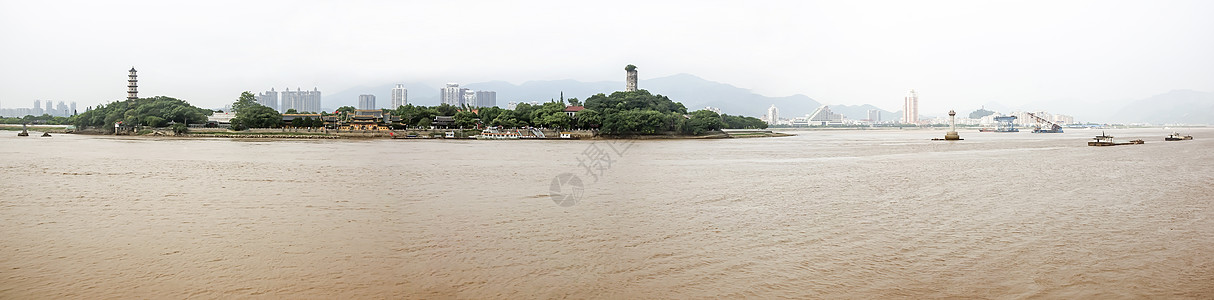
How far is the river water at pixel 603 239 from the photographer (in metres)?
5.32

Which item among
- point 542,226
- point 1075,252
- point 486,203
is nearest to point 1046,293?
point 1075,252

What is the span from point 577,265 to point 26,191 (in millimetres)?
11934

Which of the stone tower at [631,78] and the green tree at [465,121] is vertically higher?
the stone tower at [631,78]

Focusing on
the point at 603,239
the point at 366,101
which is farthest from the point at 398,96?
the point at 603,239

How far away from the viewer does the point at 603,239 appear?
747 cm

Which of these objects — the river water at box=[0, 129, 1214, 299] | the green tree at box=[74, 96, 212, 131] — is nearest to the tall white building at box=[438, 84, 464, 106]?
the green tree at box=[74, 96, 212, 131]

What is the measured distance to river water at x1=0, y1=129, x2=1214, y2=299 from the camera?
532cm

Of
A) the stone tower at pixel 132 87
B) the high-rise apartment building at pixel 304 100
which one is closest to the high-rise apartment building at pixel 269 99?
the high-rise apartment building at pixel 304 100

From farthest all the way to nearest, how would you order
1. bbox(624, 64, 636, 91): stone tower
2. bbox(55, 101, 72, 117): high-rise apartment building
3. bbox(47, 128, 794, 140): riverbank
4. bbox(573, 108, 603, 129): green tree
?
bbox(55, 101, 72, 117): high-rise apartment building < bbox(624, 64, 636, 91): stone tower < bbox(573, 108, 603, 129): green tree < bbox(47, 128, 794, 140): riverbank

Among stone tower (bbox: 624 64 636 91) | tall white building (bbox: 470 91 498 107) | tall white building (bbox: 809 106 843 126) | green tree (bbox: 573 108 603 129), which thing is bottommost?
green tree (bbox: 573 108 603 129)

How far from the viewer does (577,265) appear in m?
6.12

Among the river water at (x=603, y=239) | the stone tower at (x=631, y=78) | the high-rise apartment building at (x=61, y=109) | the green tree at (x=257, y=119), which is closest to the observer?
the river water at (x=603, y=239)

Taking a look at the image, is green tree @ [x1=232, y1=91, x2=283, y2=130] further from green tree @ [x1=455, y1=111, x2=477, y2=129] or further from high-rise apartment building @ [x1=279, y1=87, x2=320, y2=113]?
high-rise apartment building @ [x1=279, y1=87, x2=320, y2=113]

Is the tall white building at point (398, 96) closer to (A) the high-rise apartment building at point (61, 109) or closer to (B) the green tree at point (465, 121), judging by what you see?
(A) the high-rise apartment building at point (61, 109)
